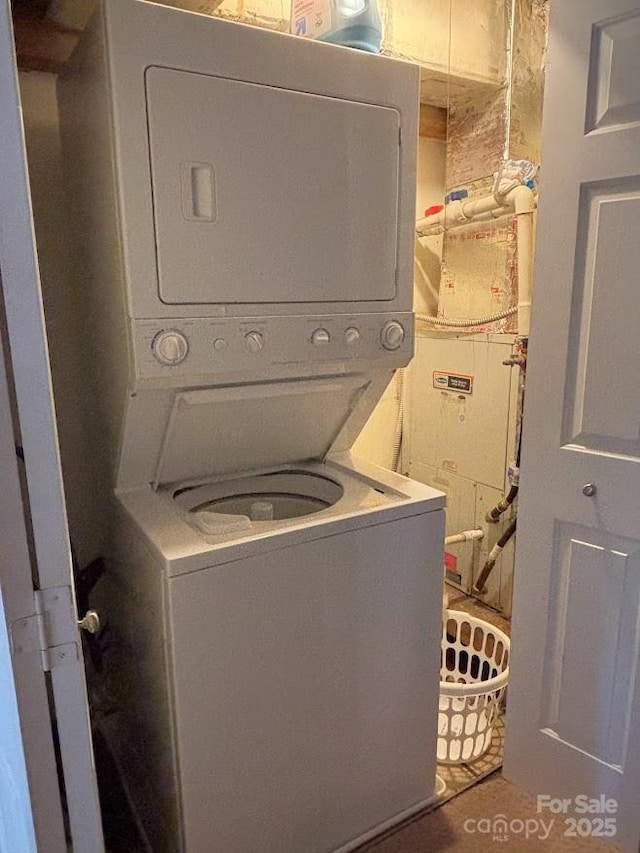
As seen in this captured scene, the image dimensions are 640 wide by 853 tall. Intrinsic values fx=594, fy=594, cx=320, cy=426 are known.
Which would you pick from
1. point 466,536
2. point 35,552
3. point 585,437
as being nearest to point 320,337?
point 585,437

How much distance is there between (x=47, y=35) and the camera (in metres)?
1.66

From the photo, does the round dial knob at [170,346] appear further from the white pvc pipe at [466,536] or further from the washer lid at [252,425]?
the white pvc pipe at [466,536]

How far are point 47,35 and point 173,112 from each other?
0.75 metres

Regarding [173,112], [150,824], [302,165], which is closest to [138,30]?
[173,112]

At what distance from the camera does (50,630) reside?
0.84m

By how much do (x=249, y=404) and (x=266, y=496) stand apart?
0.41m

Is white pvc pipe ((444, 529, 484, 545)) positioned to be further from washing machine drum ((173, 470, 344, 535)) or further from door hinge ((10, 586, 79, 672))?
door hinge ((10, 586, 79, 672))

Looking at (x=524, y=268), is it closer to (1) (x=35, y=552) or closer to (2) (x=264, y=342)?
(2) (x=264, y=342)

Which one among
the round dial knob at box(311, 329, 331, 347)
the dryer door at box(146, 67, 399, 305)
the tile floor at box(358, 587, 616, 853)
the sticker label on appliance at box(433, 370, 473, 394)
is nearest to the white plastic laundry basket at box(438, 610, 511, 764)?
the tile floor at box(358, 587, 616, 853)

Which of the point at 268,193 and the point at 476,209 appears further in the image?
the point at 476,209

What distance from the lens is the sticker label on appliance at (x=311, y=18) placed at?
1519mm

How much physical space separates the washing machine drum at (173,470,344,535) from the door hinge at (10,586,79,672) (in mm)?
780

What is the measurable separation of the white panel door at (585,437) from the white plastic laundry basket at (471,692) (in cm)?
22

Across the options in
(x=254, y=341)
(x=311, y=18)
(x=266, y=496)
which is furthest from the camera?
(x=266, y=496)
